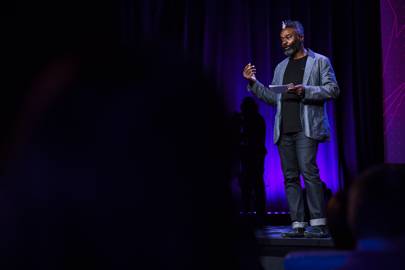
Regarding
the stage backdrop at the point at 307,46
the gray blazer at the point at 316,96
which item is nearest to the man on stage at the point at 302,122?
the gray blazer at the point at 316,96

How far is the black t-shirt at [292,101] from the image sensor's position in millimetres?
3062

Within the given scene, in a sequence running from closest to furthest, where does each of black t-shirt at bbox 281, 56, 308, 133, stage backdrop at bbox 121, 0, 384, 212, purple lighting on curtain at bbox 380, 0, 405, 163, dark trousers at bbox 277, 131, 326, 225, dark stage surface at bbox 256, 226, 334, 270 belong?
1. dark stage surface at bbox 256, 226, 334, 270
2. dark trousers at bbox 277, 131, 326, 225
3. black t-shirt at bbox 281, 56, 308, 133
4. purple lighting on curtain at bbox 380, 0, 405, 163
5. stage backdrop at bbox 121, 0, 384, 212

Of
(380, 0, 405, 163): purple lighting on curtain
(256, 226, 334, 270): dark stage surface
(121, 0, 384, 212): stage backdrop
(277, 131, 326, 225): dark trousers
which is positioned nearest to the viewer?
(256, 226, 334, 270): dark stage surface

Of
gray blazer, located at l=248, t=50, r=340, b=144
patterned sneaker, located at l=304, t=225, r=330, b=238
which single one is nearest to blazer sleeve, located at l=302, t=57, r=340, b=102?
gray blazer, located at l=248, t=50, r=340, b=144

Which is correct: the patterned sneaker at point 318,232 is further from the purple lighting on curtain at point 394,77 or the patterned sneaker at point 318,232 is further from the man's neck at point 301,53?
the purple lighting on curtain at point 394,77

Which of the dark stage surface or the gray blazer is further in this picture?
the gray blazer

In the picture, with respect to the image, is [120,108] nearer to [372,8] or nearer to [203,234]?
[203,234]

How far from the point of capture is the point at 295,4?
4.86 m

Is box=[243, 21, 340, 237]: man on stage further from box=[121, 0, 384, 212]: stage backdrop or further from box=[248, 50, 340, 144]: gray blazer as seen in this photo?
box=[121, 0, 384, 212]: stage backdrop

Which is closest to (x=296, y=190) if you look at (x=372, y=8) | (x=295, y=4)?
(x=372, y=8)

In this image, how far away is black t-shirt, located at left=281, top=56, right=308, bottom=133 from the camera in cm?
306

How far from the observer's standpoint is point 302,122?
119 inches

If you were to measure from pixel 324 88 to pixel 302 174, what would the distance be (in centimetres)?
54

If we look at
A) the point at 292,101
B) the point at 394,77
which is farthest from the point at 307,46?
the point at 292,101
